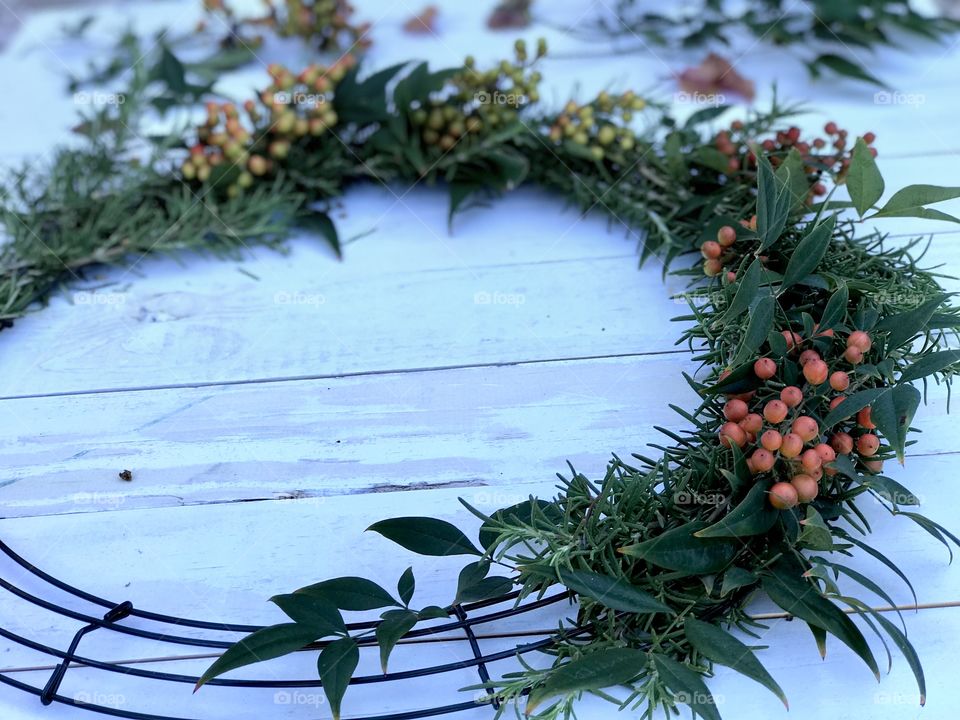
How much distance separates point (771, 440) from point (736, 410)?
0.14 feet

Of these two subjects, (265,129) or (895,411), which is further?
(265,129)

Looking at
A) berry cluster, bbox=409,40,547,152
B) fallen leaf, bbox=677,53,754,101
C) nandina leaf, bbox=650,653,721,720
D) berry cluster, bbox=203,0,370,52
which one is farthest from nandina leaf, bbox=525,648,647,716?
berry cluster, bbox=203,0,370,52

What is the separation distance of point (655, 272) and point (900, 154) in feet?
0.85

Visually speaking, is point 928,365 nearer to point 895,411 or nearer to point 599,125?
point 895,411

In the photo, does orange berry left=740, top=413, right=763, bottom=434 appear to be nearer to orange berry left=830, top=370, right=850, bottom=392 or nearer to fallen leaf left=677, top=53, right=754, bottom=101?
orange berry left=830, top=370, right=850, bottom=392

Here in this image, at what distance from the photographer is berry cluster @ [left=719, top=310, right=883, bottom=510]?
1.53 feet

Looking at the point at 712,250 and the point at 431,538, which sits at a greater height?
the point at 712,250

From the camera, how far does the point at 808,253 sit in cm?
52

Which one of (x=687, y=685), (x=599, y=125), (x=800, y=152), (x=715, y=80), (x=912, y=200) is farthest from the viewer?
(x=715, y=80)

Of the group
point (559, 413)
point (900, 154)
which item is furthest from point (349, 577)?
point (900, 154)

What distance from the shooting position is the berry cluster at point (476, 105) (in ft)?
2.54

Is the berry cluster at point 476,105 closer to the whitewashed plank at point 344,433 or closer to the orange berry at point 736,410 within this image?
the whitewashed plank at point 344,433

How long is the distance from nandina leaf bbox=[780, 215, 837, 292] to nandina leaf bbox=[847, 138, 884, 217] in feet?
0.20

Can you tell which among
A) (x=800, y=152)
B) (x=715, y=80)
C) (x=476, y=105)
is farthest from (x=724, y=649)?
(x=715, y=80)
